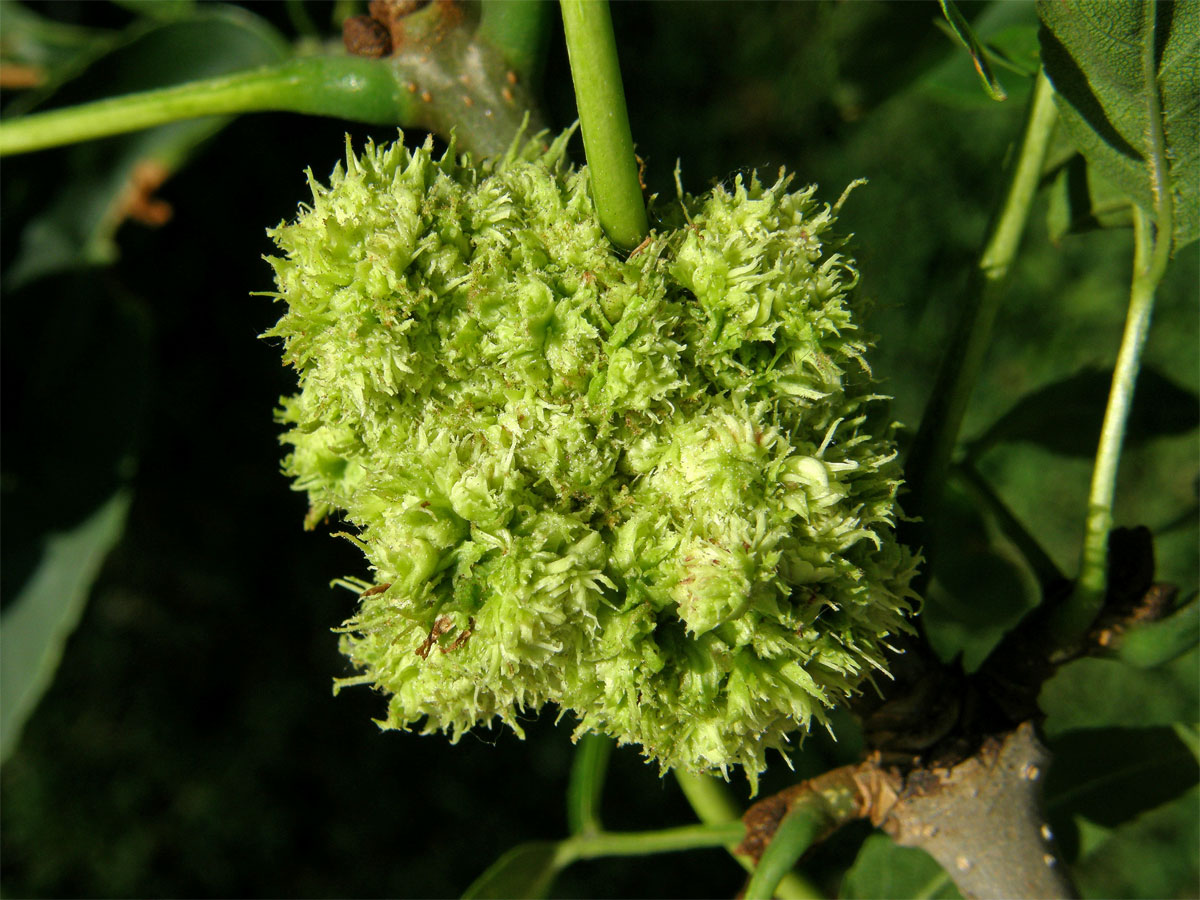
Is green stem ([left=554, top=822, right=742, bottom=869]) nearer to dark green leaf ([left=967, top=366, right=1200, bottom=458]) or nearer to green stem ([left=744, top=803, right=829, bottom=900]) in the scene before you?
green stem ([left=744, top=803, right=829, bottom=900])

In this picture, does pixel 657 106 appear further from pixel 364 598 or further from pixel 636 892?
pixel 364 598

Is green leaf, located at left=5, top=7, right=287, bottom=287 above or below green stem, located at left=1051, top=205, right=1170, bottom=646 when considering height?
above

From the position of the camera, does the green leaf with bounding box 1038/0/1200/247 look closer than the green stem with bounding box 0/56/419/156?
Yes

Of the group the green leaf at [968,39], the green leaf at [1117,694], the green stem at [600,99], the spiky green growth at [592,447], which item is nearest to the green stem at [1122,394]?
the green leaf at [968,39]

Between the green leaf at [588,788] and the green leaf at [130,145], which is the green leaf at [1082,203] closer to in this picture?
the green leaf at [588,788]

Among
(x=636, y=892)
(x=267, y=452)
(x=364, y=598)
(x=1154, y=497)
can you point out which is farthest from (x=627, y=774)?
(x=364, y=598)

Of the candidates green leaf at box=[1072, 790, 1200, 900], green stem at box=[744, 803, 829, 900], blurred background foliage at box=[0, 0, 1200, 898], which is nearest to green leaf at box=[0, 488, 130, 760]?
green stem at box=[744, 803, 829, 900]
